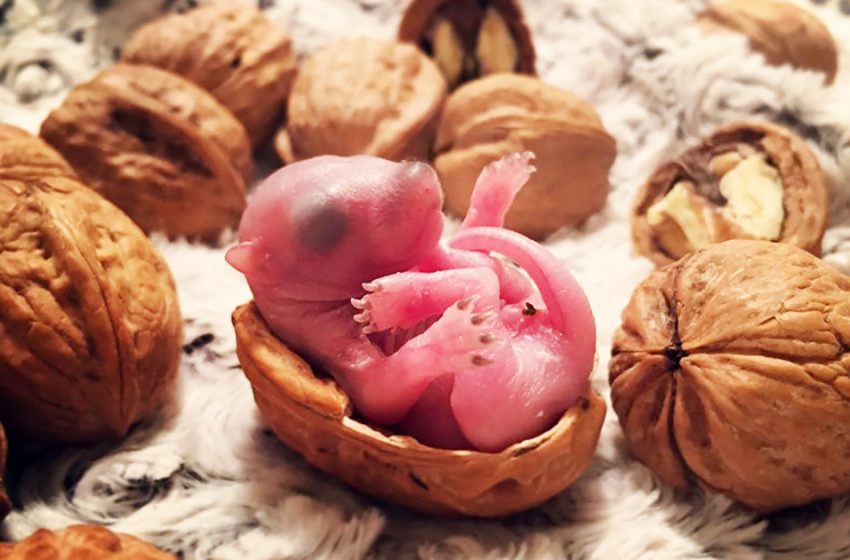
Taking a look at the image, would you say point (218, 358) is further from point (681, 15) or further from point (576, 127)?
point (681, 15)

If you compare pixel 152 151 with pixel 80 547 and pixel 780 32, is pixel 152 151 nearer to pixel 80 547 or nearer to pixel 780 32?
pixel 80 547

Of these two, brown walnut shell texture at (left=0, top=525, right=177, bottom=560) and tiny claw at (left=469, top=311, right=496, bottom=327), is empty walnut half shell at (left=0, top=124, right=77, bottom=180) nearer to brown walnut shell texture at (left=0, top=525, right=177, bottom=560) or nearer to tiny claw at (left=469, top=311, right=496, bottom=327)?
brown walnut shell texture at (left=0, top=525, right=177, bottom=560)

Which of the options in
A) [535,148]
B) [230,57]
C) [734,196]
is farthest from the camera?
[230,57]

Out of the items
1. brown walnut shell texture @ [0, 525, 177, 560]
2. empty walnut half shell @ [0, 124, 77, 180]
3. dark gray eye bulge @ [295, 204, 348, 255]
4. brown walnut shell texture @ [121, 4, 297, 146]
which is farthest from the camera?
brown walnut shell texture @ [121, 4, 297, 146]

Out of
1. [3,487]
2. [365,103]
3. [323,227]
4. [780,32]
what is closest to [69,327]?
[3,487]

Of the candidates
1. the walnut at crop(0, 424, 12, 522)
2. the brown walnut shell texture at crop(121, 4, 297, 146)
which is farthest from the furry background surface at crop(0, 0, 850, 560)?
the brown walnut shell texture at crop(121, 4, 297, 146)

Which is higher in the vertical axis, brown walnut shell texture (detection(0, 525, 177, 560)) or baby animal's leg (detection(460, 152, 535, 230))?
baby animal's leg (detection(460, 152, 535, 230))
